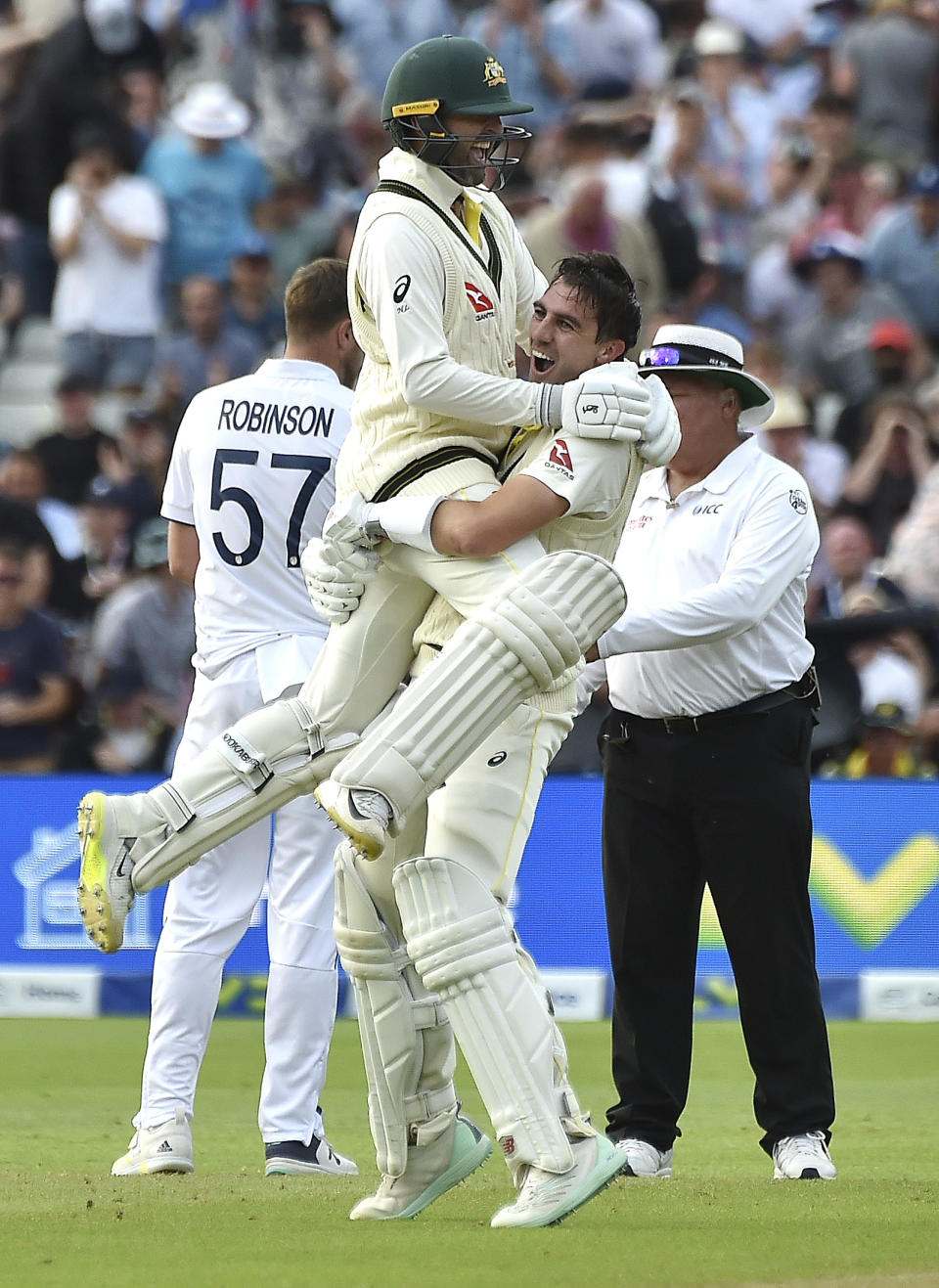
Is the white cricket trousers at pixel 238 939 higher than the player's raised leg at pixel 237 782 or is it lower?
lower

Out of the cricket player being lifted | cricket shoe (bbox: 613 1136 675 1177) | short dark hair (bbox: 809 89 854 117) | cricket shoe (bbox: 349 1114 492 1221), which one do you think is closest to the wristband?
the cricket player being lifted

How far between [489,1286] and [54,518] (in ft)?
30.8

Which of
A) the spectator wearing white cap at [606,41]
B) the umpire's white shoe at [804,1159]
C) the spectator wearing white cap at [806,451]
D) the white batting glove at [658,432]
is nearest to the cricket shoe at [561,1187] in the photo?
the umpire's white shoe at [804,1159]

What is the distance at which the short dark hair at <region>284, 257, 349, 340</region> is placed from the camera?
5988 mm

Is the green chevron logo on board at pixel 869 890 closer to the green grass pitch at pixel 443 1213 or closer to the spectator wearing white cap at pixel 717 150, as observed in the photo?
the green grass pitch at pixel 443 1213

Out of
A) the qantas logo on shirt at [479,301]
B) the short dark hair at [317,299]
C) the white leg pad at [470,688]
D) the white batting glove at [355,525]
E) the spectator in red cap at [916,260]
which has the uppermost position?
the spectator in red cap at [916,260]

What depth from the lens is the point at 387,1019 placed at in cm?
471

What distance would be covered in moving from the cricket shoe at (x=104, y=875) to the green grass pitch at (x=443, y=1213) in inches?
25.7

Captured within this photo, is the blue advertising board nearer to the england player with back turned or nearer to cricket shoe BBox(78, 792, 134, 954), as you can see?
the england player with back turned

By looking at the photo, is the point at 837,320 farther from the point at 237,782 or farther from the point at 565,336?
the point at 237,782

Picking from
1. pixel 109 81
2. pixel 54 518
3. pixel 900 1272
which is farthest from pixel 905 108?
pixel 900 1272

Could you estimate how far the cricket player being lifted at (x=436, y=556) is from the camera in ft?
14.6

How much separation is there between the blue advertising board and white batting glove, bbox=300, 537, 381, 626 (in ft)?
15.0

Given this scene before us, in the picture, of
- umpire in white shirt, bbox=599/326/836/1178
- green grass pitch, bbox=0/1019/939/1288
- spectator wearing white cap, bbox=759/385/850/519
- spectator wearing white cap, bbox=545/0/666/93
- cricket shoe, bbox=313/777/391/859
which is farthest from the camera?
spectator wearing white cap, bbox=545/0/666/93
